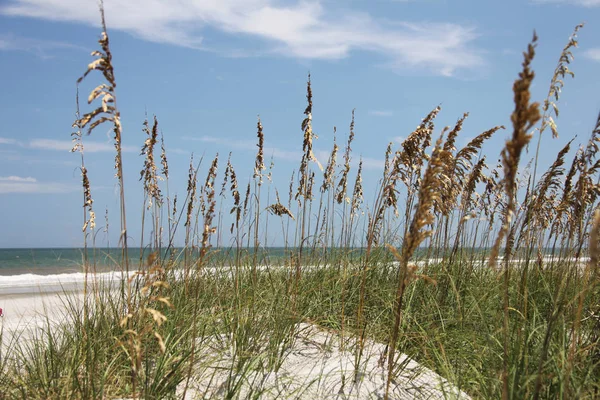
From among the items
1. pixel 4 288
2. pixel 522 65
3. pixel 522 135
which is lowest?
pixel 4 288

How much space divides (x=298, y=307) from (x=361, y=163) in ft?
8.08

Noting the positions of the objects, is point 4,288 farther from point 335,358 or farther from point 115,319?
point 335,358

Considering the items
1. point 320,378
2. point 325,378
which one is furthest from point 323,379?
point 320,378

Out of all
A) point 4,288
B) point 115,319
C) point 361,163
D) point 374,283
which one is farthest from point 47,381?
point 4,288

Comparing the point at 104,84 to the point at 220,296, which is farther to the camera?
the point at 220,296

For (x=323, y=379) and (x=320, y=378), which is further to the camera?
(x=323, y=379)

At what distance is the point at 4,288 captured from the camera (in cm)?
1344

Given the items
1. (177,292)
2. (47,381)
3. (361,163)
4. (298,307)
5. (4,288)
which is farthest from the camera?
(4,288)

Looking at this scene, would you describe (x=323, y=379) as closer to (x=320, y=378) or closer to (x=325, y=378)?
(x=325, y=378)

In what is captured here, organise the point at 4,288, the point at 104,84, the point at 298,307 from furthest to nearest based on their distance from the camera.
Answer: the point at 4,288 → the point at 298,307 → the point at 104,84

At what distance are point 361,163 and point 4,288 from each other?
11.3m

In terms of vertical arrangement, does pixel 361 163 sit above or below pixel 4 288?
above

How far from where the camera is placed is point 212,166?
4.07 m

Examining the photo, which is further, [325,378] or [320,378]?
[325,378]
